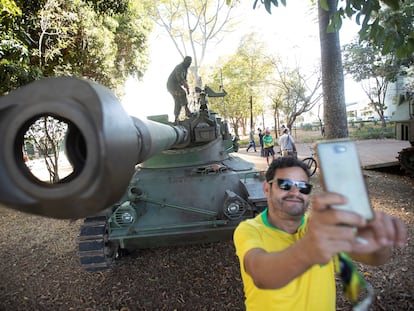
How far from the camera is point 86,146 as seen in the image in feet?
2.80

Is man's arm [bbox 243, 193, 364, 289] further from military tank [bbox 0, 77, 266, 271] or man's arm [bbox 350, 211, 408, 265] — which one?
military tank [bbox 0, 77, 266, 271]

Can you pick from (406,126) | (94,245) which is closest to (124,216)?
(94,245)

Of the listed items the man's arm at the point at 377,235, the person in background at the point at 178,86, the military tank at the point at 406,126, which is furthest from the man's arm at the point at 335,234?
the military tank at the point at 406,126

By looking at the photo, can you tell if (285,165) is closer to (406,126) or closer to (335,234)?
(335,234)

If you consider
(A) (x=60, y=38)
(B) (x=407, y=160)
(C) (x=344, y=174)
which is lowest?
(B) (x=407, y=160)

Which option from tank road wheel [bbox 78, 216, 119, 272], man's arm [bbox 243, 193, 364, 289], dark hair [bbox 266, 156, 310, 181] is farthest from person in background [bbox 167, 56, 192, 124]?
man's arm [bbox 243, 193, 364, 289]

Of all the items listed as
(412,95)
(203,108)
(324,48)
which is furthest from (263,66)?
(203,108)

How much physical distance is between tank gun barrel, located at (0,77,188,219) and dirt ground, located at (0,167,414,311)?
370 cm

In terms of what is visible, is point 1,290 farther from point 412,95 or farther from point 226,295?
point 412,95

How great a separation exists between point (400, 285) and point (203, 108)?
3.68m

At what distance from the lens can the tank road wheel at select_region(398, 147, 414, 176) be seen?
1042 cm

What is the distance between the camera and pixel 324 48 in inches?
323

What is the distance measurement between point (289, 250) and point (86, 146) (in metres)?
0.73

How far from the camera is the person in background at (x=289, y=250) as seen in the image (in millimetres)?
983
